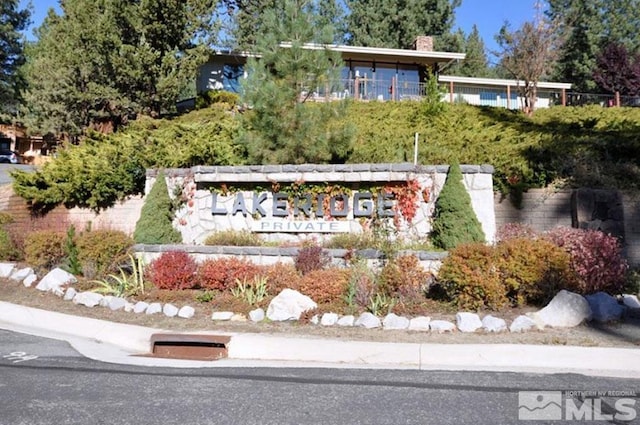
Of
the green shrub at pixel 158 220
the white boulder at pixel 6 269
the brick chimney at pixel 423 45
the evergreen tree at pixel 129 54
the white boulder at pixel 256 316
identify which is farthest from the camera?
the brick chimney at pixel 423 45

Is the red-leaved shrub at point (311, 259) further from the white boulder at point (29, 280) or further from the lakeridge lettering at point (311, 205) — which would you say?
the white boulder at point (29, 280)

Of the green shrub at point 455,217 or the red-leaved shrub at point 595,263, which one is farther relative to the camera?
the green shrub at point 455,217

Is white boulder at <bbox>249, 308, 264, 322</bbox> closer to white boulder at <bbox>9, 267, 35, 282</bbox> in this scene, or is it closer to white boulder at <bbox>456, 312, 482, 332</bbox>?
white boulder at <bbox>456, 312, 482, 332</bbox>

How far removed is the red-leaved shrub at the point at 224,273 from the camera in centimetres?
1005

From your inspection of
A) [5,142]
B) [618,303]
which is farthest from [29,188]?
[5,142]

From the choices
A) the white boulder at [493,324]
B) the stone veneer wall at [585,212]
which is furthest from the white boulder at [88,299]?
the stone veneer wall at [585,212]

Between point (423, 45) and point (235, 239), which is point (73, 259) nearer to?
point (235, 239)

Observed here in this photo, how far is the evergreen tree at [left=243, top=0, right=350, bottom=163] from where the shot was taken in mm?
11875

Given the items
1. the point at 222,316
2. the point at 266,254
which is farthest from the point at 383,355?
the point at 266,254

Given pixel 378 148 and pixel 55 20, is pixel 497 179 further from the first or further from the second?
pixel 55 20

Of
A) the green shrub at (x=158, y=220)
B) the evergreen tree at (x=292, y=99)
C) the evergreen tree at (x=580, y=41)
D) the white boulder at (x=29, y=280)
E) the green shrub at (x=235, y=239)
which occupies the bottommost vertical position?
the white boulder at (x=29, y=280)

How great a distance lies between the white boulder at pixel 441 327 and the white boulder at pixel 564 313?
116 centimetres

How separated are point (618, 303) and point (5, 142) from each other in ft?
175

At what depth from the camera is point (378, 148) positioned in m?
13.9
